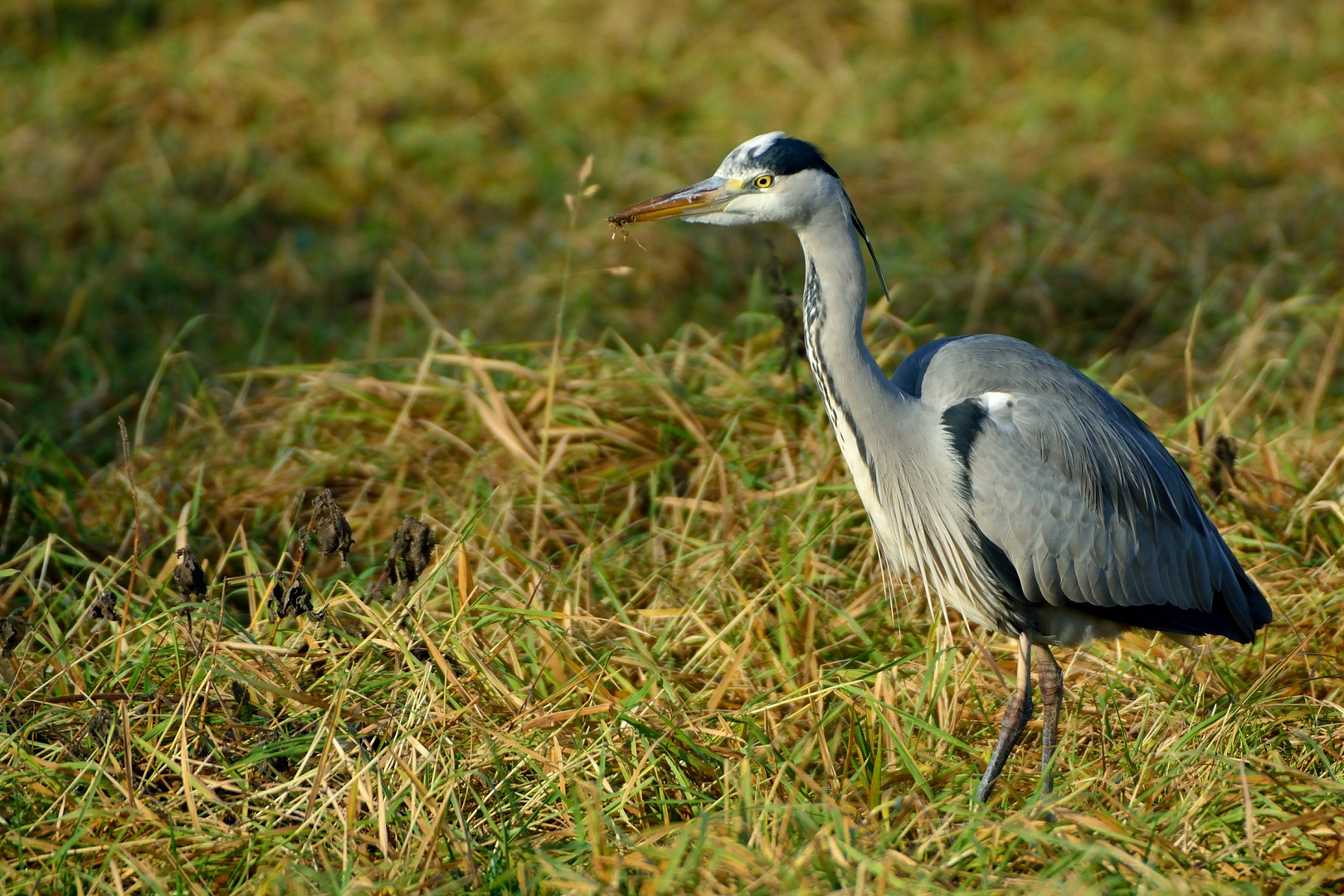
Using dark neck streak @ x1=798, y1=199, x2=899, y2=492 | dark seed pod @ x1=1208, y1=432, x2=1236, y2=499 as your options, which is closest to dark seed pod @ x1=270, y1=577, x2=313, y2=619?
dark neck streak @ x1=798, y1=199, x2=899, y2=492

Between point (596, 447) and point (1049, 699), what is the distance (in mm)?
1647

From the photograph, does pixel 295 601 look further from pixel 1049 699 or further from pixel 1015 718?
pixel 1049 699

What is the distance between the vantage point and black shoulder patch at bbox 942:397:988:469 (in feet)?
10.2

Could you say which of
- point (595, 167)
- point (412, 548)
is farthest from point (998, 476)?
point (595, 167)

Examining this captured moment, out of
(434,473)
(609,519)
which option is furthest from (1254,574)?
(434,473)

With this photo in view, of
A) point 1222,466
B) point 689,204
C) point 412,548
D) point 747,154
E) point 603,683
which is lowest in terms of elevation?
point 603,683

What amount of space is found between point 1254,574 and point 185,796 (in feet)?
9.53

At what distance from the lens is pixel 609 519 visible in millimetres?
4105

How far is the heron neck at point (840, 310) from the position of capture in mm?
3088

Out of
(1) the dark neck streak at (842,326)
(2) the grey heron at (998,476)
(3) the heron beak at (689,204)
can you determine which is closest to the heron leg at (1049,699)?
(2) the grey heron at (998,476)

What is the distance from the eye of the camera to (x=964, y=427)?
3.09 meters

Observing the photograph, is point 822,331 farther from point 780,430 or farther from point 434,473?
point 434,473

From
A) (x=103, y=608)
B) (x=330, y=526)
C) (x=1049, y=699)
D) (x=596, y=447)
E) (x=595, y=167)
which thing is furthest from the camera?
(x=595, y=167)

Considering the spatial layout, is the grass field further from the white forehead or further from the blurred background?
the white forehead
